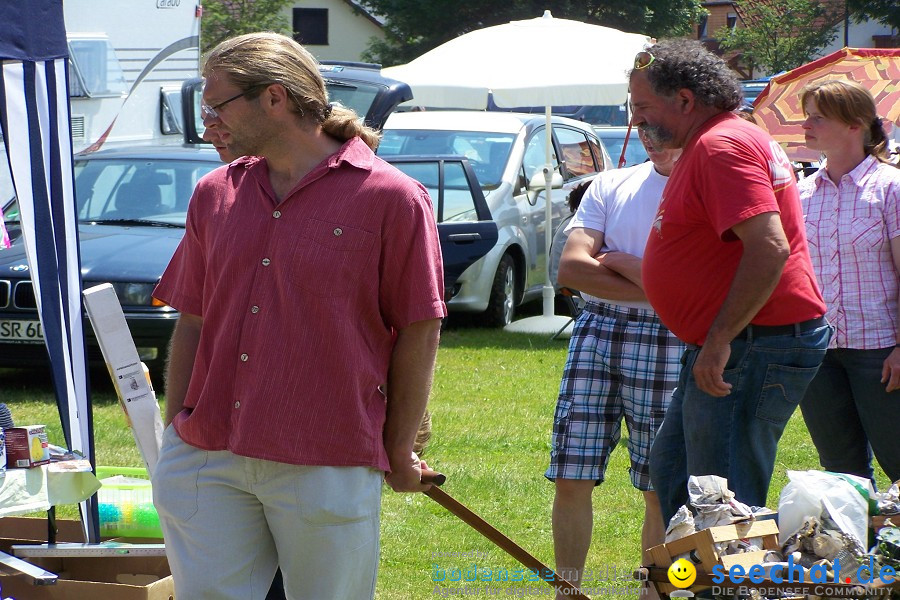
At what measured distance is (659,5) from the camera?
38906 mm

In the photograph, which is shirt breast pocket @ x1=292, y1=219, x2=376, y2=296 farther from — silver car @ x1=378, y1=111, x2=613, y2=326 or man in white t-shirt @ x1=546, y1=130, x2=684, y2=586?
silver car @ x1=378, y1=111, x2=613, y2=326

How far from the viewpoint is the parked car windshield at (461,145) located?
11.2 meters

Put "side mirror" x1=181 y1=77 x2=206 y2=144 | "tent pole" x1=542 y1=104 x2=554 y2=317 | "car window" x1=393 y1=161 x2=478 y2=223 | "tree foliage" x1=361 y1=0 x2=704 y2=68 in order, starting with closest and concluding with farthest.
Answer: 1. "car window" x1=393 y1=161 x2=478 y2=223
2. "tent pole" x1=542 y1=104 x2=554 y2=317
3. "side mirror" x1=181 y1=77 x2=206 y2=144
4. "tree foliage" x1=361 y1=0 x2=704 y2=68

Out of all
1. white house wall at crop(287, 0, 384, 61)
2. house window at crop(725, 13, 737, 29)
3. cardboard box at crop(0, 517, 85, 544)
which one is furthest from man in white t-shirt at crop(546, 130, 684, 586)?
house window at crop(725, 13, 737, 29)

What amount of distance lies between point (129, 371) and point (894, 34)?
165ft

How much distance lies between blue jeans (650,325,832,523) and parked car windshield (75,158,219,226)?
5.64 metres

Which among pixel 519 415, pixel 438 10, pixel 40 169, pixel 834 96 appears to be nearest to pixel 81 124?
pixel 519 415

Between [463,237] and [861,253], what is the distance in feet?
17.8

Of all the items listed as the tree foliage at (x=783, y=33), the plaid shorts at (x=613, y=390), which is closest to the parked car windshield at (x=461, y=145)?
the plaid shorts at (x=613, y=390)

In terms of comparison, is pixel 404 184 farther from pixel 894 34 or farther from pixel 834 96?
pixel 894 34

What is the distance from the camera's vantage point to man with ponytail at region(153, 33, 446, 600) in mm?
2719

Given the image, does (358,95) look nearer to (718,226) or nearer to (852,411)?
(852,411)

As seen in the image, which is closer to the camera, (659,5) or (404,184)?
(404,184)

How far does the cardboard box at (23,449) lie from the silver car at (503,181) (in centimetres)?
628
